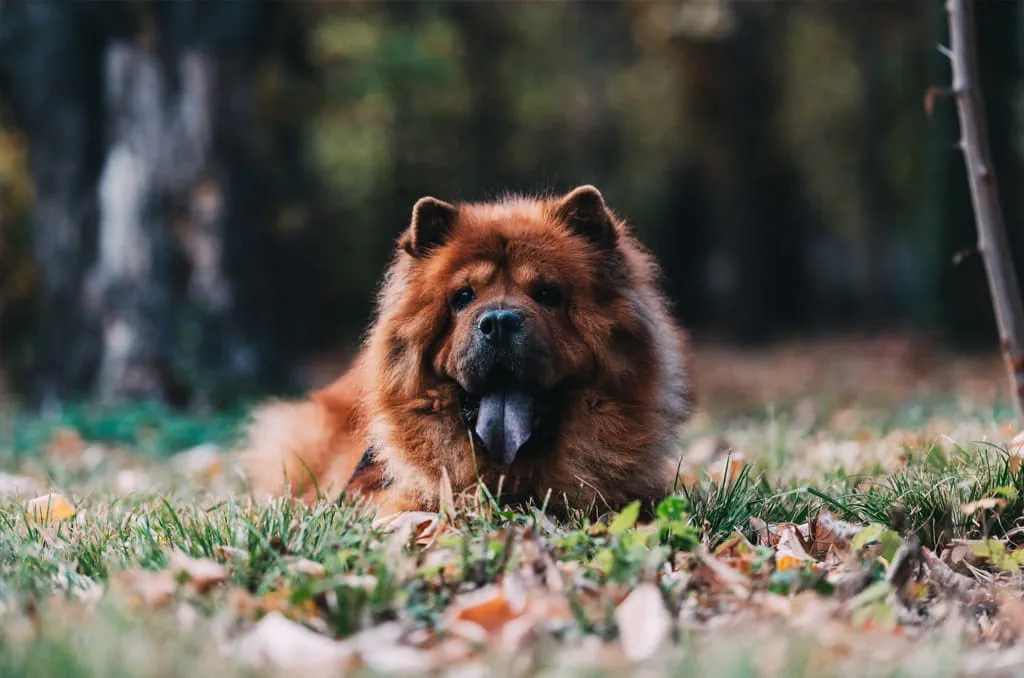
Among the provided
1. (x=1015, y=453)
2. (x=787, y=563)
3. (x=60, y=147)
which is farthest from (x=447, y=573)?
(x=60, y=147)

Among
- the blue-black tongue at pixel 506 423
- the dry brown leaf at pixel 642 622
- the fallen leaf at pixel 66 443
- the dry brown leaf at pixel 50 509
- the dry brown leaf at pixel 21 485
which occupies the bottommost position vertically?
the fallen leaf at pixel 66 443

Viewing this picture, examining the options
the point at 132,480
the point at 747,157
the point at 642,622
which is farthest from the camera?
the point at 747,157

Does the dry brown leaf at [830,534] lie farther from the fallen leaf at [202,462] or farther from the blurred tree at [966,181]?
the blurred tree at [966,181]

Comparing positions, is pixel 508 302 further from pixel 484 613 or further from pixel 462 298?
pixel 484 613

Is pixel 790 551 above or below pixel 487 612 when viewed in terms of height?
below

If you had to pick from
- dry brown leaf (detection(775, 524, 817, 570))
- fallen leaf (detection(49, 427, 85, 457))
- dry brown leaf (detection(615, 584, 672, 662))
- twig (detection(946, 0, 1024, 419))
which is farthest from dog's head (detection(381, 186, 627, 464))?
fallen leaf (detection(49, 427, 85, 457))

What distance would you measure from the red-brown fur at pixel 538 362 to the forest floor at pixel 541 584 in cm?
22

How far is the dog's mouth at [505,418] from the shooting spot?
3.89 meters

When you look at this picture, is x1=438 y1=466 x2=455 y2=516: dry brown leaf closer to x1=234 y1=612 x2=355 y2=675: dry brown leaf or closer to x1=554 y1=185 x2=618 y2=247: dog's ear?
x1=234 y1=612 x2=355 y2=675: dry brown leaf

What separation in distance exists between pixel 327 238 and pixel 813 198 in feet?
38.8

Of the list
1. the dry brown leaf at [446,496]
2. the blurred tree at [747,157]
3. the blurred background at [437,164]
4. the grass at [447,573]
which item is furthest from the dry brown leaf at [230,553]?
the blurred tree at [747,157]

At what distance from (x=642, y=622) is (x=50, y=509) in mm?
2466

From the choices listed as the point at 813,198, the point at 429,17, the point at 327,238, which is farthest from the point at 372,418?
the point at 813,198

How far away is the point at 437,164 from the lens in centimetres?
2184
